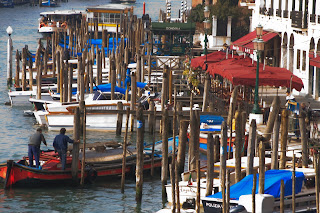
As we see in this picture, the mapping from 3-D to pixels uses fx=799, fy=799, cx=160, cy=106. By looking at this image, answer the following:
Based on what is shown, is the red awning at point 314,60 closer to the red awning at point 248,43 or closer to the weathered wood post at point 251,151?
the red awning at point 248,43

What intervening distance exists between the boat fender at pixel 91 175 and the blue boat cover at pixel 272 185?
6.46 metres

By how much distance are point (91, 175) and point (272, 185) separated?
7.85 metres

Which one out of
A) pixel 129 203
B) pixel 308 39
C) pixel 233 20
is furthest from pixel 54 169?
pixel 233 20

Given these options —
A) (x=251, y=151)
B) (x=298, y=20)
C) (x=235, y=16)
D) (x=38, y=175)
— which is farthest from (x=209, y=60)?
(x=235, y=16)

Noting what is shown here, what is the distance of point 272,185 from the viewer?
19.6 m

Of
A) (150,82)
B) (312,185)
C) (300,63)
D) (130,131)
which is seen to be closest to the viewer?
(312,185)

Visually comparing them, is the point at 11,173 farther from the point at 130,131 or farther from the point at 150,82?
the point at 150,82

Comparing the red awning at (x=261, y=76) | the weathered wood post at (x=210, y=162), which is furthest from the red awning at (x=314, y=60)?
the weathered wood post at (x=210, y=162)

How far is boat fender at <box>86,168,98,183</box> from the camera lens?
25625 mm

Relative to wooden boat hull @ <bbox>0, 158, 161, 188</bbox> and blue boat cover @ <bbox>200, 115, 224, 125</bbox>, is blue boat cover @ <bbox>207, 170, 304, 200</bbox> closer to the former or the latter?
wooden boat hull @ <bbox>0, 158, 161, 188</bbox>

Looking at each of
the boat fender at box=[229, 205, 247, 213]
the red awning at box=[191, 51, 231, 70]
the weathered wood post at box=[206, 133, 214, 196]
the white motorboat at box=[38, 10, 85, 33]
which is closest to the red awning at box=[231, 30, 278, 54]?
the red awning at box=[191, 51, 231, 70]

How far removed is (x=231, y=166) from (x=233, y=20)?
114ft

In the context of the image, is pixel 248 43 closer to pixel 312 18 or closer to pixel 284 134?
pixel 312 18

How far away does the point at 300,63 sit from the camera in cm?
3781
